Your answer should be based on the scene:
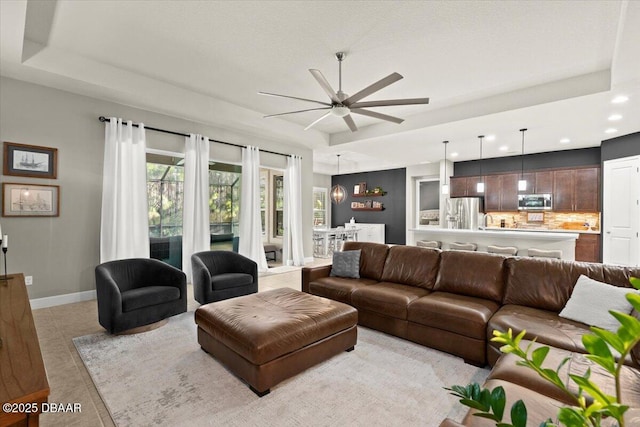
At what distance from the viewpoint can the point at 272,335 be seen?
7.64ft

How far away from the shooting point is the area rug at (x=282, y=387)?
6.66 feet

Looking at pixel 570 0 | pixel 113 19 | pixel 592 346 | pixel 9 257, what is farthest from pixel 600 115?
pixel 9 257

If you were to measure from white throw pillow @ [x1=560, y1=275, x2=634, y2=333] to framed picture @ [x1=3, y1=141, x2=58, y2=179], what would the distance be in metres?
5.82

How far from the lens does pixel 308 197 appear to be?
7.46 meters

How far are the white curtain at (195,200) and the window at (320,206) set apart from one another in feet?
22.1

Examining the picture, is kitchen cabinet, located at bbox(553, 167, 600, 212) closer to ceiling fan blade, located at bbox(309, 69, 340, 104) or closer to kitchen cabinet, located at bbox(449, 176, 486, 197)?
kitchen cabinet, located at bbox(449, 176, 486, 197)

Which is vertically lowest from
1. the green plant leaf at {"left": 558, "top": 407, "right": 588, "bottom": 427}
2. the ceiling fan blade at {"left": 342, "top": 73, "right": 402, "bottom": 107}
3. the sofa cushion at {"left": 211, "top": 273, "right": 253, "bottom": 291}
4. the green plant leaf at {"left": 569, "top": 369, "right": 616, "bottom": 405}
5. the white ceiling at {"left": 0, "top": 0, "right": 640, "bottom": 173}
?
the sofa cushion at {"left": 211, "top": 273, "right": 253, "bottom": 291}

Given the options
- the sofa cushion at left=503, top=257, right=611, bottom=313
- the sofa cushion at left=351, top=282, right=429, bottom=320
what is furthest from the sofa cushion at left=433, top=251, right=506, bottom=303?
the sofa cushion at left=351, top=282, right=429, bottom=320

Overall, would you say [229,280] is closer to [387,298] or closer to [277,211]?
[387,298]

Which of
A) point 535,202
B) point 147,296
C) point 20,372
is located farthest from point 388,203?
point 20,372

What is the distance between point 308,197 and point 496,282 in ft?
16.0

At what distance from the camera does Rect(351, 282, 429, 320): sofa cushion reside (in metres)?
3.12

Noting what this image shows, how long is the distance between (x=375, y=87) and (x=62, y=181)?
4.16 meters

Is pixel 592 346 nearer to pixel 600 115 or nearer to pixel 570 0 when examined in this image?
pixel 570 0
